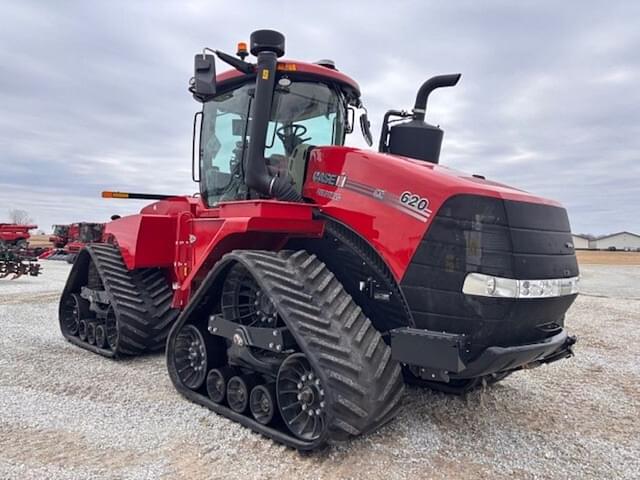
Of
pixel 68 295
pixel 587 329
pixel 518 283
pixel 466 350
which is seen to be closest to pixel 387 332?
pixel 466 350

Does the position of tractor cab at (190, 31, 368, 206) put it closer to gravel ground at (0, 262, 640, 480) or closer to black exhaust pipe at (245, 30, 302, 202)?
black exhaust pipe at (245, 30, 302, 202)

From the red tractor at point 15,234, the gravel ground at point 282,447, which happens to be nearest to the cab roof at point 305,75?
the gravel ground at point 282,447

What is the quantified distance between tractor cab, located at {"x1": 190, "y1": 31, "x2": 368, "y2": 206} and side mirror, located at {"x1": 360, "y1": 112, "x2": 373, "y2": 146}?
0.07 feet

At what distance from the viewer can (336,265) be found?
4.46 m

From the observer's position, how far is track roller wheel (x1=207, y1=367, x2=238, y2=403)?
15.2 feet

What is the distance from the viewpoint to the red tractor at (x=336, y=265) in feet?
11.9

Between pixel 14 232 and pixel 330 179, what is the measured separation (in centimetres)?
1889

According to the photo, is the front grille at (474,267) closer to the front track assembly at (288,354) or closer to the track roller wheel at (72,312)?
the front track assembly at (288,354)

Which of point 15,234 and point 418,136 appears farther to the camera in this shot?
point 15,234

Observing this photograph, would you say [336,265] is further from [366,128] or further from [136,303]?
[136,303]

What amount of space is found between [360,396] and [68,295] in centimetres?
569

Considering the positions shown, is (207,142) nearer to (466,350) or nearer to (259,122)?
(259,122)

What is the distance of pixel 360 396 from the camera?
11.7 ft

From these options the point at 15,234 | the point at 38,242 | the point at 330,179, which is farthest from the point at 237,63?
the point at 38,242
